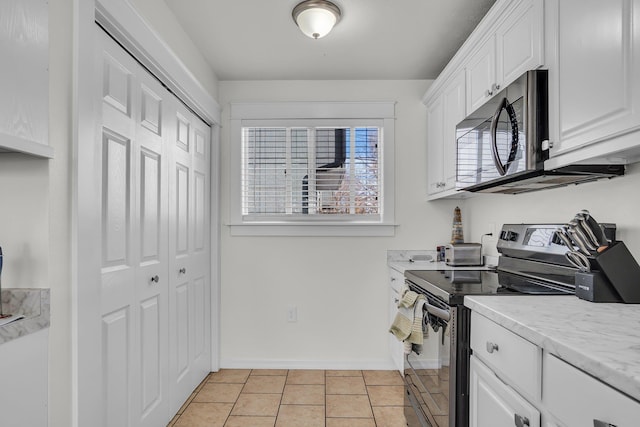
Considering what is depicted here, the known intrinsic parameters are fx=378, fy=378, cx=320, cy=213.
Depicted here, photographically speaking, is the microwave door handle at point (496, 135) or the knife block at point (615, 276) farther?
the microwave door handle at point (496, 135)

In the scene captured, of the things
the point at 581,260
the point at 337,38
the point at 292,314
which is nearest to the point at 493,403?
the point at 581,260

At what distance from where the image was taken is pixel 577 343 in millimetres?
875

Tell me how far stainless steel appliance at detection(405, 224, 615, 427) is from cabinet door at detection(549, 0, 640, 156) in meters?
0.52

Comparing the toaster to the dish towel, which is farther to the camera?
the toaster

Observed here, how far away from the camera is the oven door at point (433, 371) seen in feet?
5.11

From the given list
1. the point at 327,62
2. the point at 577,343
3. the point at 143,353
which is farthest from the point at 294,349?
the point at 577,343

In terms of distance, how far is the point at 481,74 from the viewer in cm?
210

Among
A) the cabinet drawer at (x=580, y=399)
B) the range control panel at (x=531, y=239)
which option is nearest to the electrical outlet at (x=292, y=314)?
the range control panel at (x=531, y=239)

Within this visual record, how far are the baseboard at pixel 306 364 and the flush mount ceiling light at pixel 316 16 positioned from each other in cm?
252

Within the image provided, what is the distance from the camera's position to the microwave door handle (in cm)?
160

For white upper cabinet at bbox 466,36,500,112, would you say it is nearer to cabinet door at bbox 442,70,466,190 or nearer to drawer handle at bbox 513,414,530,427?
cabinet door at bbox 442,70,466,190

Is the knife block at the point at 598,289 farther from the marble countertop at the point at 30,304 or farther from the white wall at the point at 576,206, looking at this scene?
the marble countertop at the point at 30,304

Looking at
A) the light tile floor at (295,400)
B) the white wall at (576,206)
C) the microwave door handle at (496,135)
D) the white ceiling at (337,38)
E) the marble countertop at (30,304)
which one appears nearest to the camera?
the marble countertop at (30,304)

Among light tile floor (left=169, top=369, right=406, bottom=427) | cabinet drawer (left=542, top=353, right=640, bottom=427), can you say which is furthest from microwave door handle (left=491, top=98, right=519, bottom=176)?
light tile floor (left=169, top=369, right=406, bottom=427)
